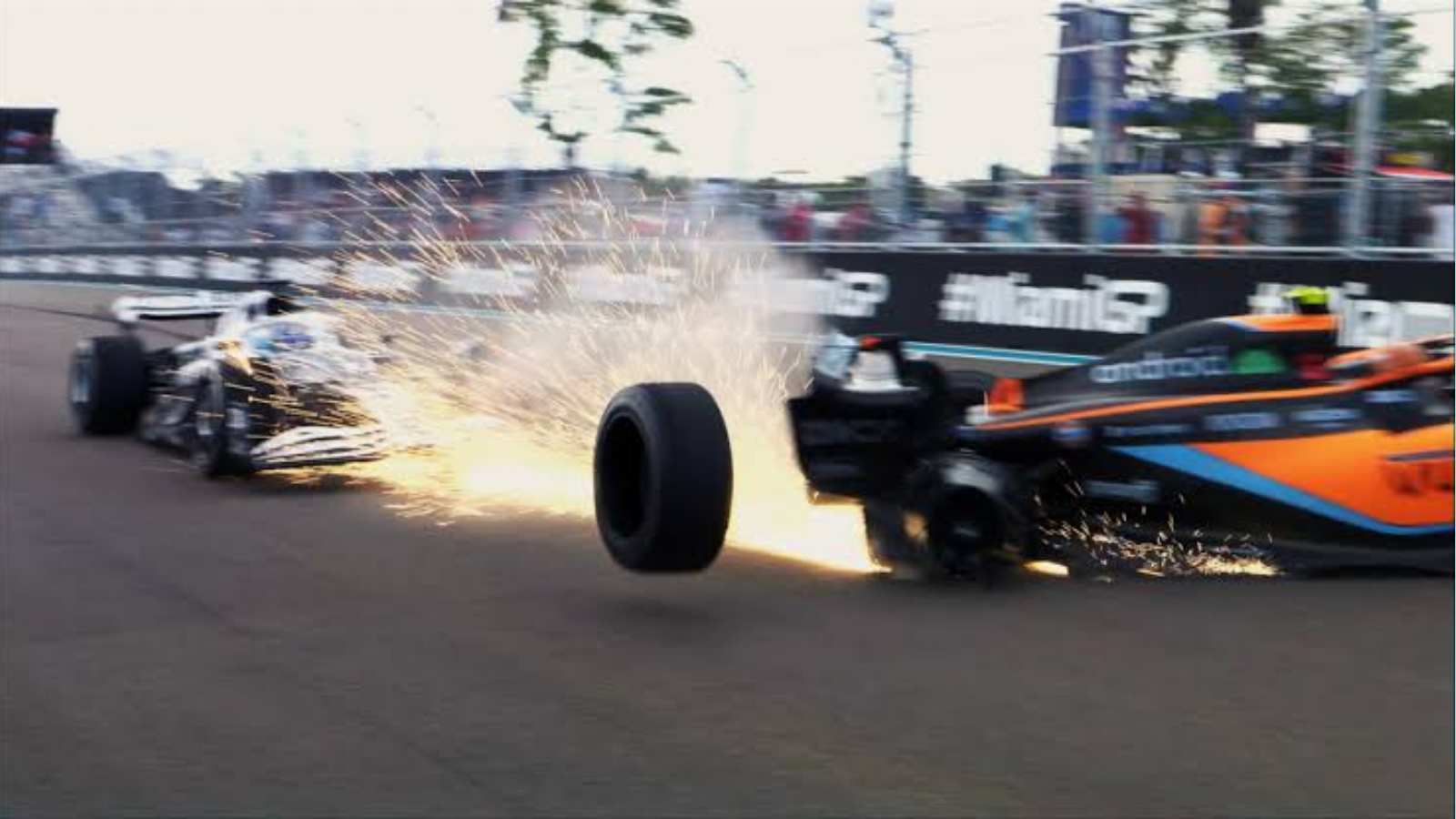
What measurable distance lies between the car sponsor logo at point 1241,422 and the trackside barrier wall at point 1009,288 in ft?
9.53

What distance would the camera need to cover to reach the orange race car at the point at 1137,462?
5996 millimetres

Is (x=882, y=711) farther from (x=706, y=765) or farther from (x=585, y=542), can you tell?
(x=585, y=542)

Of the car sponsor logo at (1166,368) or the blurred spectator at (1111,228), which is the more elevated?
the blurred spectator at (1111,228)

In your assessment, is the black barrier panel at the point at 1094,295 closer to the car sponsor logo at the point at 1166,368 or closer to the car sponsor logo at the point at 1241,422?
the car sponsor logo at the point at 1166,368

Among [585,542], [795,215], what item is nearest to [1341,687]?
[585,542]

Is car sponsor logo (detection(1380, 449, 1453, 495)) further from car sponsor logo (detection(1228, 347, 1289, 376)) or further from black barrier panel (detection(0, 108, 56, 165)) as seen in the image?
black barrier panel (detection(0, 108, 56, 165))

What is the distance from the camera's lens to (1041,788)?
13.0ft

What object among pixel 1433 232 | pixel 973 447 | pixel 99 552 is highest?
pixel 1433 232

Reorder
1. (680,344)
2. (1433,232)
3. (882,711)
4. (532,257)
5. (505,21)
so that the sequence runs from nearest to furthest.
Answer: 1. (882,711)
2. (1433,232)
3. (680,344)
4. (532,257)
5. (505,21)

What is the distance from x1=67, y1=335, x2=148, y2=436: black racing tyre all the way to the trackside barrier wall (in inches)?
172

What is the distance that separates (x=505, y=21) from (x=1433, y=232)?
1492 centimetres

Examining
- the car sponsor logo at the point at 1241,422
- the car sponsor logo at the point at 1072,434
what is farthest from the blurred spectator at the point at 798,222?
the car sponsor logo at the point at 1241,422

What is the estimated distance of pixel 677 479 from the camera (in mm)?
Answer: 5762

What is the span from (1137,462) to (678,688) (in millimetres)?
2343
